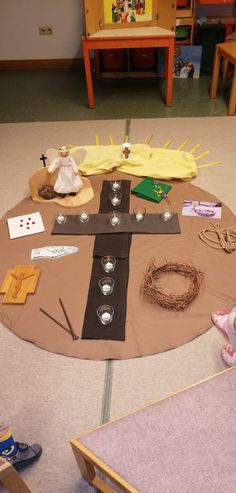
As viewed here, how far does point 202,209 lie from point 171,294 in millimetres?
686

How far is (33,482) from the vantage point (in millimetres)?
1230

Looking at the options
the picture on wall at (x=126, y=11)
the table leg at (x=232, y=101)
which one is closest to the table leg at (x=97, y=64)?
the picture on wall at (x=126, y=11)

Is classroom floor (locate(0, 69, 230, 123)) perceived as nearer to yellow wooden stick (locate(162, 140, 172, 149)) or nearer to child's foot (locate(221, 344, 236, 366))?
yellow wooden stick (locate(162, 140, 172, 149))

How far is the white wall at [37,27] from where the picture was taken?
3799mm

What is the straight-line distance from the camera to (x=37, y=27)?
395 centimetres

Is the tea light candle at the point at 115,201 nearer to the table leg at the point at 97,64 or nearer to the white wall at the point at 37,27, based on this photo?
the table leg at the point at 97,64

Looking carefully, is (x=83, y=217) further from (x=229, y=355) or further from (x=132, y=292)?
(x=229, y=355)

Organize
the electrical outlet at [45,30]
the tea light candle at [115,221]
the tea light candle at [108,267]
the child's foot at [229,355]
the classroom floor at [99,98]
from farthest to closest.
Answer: the electrical outlet at [45,30]
the classroom floor at [99,98]
the tea light candle at [115,221]
the tea light candle at [108,267]
the child's foot at [229,355]

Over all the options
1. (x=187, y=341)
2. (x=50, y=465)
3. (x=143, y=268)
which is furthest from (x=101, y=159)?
(x=50, y=465)

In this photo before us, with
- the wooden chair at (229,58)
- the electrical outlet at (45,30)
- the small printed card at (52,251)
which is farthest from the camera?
the electrical outlet at (45,30)

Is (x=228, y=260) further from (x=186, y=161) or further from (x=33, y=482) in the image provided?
(x=33, y=482)

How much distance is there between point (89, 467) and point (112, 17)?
3444 mm

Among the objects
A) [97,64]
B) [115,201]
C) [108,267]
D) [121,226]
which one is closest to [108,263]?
[108,267]

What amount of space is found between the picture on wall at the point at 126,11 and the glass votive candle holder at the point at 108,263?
2.48 meters
